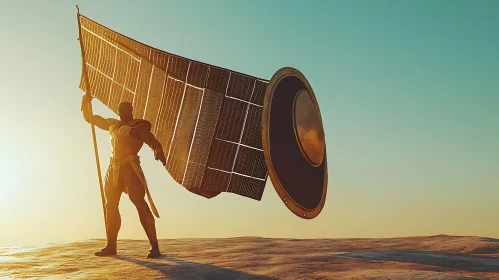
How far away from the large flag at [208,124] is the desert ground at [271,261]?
1311mm

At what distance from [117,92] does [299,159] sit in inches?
164

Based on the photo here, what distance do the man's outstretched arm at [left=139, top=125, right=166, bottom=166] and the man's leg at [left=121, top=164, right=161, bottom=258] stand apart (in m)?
0.53

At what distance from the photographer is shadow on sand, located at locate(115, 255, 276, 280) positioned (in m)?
7.02

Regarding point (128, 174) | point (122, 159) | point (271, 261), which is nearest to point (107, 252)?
point (128, 174)

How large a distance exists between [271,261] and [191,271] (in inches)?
53.5

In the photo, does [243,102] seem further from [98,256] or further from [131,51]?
[98,256]

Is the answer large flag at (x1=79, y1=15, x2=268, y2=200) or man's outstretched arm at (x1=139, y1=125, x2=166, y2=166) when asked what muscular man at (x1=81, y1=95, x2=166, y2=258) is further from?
large flag at (x1=79, y1=15, x2=268, y2=200)

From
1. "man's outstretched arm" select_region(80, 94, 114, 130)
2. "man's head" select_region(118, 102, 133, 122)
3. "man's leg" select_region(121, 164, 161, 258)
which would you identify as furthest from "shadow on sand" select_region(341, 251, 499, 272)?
"man's outstretched arm" select_region(80, 94, 114, 130)

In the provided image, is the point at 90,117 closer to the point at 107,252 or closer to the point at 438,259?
the point at 107,252

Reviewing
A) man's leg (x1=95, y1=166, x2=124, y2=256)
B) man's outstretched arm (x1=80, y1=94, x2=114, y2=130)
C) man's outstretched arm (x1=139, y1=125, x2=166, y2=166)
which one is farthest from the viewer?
man's outstretched arm (x1=80, y1=94, x2=114, y2=130)

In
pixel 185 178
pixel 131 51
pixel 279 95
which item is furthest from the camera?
pixel 131 51

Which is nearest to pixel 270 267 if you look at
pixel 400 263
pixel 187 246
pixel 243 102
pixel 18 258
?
pixel 400 263

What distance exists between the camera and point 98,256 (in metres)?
9.52

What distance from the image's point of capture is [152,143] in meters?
9.41
